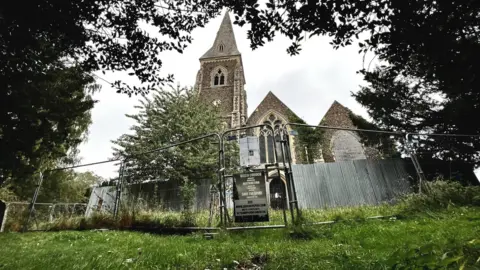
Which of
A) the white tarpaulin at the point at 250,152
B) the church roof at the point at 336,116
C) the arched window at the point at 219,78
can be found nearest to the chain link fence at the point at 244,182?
the white tarpaulin at the point at 250,152

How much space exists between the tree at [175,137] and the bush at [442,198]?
9185 millimetres

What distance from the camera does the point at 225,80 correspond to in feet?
102

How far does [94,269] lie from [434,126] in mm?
14659

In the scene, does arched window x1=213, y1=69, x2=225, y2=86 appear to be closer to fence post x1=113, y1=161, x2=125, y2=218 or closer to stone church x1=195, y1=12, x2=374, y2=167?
stone church x1=195, y1=12, x2=374, y2=167

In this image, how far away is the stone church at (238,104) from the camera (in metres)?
19.0

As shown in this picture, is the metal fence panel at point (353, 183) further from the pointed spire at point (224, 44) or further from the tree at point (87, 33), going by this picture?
the pointed spire at point (224, 44)

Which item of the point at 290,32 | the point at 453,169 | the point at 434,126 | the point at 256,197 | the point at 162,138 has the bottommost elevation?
the point at 256,197

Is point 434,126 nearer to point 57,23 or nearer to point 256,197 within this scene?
point 256,197

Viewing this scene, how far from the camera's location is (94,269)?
2.55 metres

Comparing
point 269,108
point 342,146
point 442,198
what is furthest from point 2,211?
point 269,108

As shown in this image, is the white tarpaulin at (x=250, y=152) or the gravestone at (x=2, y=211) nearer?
the white tarpaulin at (x=250, y=152)

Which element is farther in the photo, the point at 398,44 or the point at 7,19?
the point at 398,44

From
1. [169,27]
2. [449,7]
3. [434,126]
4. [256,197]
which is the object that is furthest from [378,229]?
[434,126]

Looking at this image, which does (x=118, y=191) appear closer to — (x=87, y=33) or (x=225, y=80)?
(x=87, y=33)
